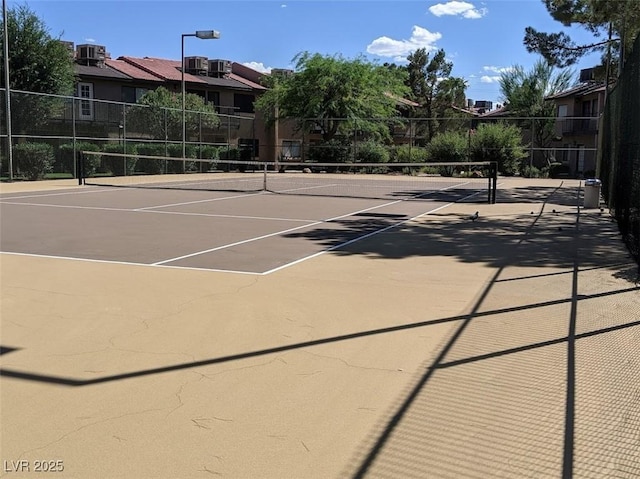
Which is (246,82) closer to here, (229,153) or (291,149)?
(291,149)

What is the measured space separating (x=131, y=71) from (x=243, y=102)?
459 inches

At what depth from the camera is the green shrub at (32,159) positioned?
26.9 meters

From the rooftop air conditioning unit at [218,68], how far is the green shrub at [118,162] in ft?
99.9

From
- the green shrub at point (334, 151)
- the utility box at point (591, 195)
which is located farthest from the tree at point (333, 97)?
the utility box at point (591, 195)

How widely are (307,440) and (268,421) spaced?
0.35m

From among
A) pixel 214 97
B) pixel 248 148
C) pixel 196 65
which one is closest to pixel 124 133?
pixel 248 148

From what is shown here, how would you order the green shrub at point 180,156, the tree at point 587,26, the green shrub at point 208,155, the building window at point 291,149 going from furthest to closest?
the building window at point 291,149 < the green shrub at point 208,155 < the green shrub at point 180,156 < the tree at point 587,26

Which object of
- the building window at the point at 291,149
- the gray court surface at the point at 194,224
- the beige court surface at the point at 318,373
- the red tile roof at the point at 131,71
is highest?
the red tile roof at the point at 131,71

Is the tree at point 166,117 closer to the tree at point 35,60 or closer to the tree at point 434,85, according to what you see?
the tree at point 35,60

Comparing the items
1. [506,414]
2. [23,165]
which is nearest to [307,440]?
[506,414]

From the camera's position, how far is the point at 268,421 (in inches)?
155

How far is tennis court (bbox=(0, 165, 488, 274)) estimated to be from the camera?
31.9 feet

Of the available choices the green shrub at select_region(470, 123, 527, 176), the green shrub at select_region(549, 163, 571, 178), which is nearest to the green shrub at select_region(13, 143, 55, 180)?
the green shrub at select_region(470, 123, 527, 176)

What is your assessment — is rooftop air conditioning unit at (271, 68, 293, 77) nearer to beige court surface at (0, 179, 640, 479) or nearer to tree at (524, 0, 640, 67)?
tree at (524, 0, 640, 67)
